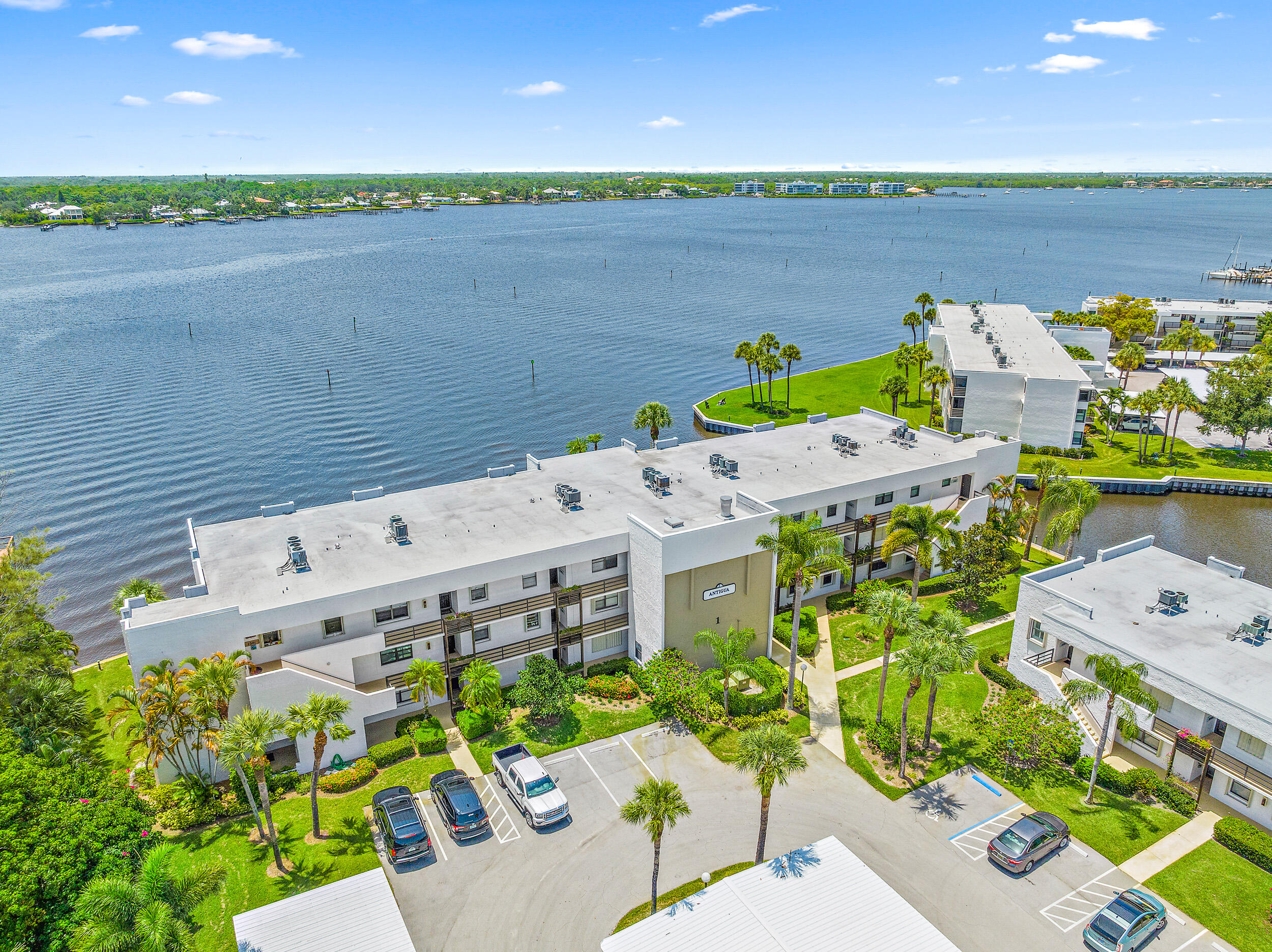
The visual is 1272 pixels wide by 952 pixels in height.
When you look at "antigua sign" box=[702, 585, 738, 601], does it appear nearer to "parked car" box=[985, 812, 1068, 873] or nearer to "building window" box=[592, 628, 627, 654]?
"building window" box=[592, 628, 627, 654]

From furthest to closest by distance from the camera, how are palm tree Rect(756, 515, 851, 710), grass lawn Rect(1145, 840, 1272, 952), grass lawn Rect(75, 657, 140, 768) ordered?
palm tree Rect(756, 515, 851, 710), grass lawn Rect(75, 657, 140, 768), grass lawn Rect(1145, 840, 1272, 952)

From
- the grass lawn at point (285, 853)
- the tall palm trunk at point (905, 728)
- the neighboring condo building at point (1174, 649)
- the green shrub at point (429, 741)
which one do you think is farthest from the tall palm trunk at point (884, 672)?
the grass lawn at point (285, 853)

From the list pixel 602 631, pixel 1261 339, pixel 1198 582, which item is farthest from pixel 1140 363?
pixel 602 631

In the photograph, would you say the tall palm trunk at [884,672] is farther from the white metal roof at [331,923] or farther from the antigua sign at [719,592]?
the white metal roof at [331,923]

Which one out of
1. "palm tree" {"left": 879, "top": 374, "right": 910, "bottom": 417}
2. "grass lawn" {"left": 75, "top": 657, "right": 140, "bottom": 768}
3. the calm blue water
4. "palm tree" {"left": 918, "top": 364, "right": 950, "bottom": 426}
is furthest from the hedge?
the calm blue water

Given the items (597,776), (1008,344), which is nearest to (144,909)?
(597,776)

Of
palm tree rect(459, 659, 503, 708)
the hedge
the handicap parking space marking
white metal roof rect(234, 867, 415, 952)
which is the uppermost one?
palm tree rect(459, 659, 503, 708)

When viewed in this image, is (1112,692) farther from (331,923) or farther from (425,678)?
(331,923)

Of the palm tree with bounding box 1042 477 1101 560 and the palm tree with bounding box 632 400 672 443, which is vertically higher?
the palm tree with bounding box 632 400 672 443
